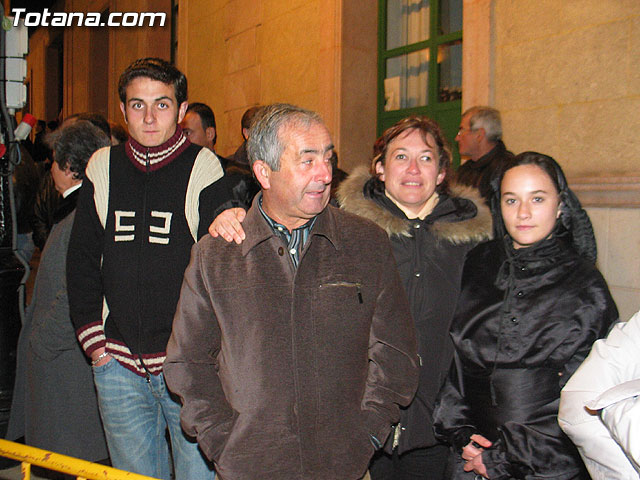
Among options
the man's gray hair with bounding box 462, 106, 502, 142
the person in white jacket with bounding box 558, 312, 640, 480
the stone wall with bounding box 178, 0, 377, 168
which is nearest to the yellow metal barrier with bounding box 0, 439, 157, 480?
the person in white jacket with bounding box 558, 312, 640, 480

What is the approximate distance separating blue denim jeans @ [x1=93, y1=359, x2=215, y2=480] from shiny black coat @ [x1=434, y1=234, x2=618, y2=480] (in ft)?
3.65

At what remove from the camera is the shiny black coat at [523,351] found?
7.36 ft

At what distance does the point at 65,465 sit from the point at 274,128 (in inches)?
52.6

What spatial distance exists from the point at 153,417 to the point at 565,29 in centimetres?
418

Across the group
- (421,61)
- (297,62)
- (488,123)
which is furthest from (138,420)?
(297,62)

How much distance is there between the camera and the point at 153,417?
2658mm

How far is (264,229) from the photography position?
2.07 m

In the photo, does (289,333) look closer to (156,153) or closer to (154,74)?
(156,153)

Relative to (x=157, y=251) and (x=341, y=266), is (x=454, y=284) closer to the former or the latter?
(x=341, y=266)

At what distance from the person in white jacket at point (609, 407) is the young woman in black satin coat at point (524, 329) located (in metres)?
0.36

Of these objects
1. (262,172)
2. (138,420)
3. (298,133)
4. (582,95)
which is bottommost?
(138,420)

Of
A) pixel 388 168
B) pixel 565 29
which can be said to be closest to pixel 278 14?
pixel 565 29

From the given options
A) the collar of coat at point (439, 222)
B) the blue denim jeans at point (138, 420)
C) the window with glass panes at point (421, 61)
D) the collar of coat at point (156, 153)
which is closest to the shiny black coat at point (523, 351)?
the collar of coat at point (439, 222)

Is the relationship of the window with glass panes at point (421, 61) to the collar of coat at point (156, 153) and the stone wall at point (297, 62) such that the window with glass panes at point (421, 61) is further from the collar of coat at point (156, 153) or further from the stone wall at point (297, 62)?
the collar of coat at point (156, 153)
